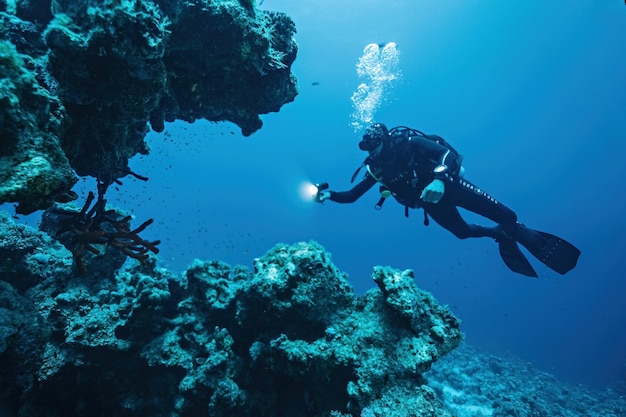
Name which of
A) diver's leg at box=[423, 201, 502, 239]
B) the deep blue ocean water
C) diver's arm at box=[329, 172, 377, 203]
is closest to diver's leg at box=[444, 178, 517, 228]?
diver's leg at box=[423, 201, 502, 239]

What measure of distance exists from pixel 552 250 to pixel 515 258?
2.80ft

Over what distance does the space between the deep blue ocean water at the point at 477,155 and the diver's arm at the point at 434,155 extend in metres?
25.3

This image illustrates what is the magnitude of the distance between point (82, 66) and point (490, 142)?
10325 centimetres

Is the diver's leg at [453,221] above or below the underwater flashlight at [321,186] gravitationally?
above

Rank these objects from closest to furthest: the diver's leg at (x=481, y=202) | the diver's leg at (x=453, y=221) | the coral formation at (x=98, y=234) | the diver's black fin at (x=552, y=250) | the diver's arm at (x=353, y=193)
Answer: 1. the coral formation at (x=98, y=234)
2. the diver's black fin at (x=552, y=250)
3. the diver's leg at (x=481, y=202)
4. the diver's arm at (x=353, y=193)
5. the diver's leg at (x=453, y=221)

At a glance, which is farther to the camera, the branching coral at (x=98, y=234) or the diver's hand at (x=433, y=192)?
the diver's hand at (x=433, y=192)

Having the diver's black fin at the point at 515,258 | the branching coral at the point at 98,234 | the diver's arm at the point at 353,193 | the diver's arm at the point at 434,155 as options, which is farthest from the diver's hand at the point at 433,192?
the branching coral at the point at 98,234

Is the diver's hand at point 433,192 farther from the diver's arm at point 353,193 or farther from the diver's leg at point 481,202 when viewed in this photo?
the diver's arm at point 353,193

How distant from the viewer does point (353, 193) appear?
900 centimetres

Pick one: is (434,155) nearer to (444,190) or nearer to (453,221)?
(444,190)

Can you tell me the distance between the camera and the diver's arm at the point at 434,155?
25.6 feet

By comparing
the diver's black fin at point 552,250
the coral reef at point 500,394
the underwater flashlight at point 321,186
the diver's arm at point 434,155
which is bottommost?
the coral reef at point 500,394

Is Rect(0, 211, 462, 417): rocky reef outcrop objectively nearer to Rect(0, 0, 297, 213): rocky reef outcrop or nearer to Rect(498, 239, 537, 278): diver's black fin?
Rect(0, 0, 297, 213): rocky reef outcrop

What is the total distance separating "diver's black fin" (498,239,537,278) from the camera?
8.27m
